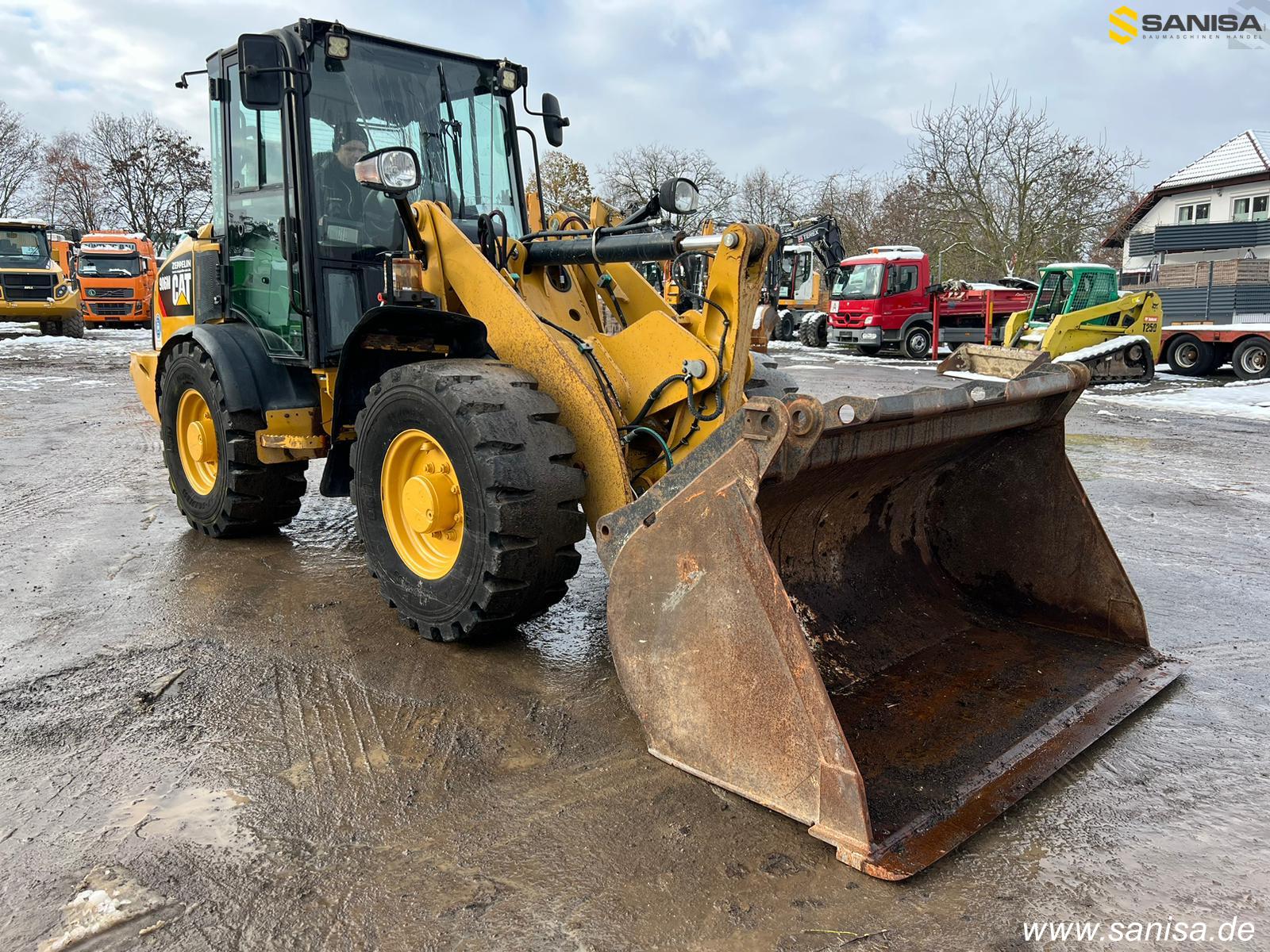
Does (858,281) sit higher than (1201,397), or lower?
higher

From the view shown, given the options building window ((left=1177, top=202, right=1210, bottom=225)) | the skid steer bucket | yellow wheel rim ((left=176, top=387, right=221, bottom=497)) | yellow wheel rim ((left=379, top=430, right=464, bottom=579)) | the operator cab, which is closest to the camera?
the skid steer bucket

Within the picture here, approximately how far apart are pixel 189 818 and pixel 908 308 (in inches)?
935

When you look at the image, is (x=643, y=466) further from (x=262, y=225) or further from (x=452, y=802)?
(x=262, y=225)

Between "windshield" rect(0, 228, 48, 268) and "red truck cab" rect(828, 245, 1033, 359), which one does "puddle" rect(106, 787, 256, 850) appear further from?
"windshield" rect(0, 228, 48, 268)

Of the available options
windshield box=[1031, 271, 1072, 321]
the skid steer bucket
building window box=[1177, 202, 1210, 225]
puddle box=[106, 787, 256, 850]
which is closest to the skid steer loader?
the skid steer bucket

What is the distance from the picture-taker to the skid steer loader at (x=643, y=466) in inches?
104

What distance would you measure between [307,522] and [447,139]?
2.60 m

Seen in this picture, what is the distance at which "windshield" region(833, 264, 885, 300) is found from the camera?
24125 mm

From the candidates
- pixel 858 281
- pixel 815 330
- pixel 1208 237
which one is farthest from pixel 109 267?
pixel 1208 237

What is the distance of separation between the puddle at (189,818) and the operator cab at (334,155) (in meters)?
2.57

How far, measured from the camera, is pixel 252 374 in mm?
5039

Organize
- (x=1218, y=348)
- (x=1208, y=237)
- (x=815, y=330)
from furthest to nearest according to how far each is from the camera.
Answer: (x=1208, y=237) < (x=815, y=330) < (x=1218, y=348)

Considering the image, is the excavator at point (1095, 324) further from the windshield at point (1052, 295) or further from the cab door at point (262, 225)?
the cab door at point (262, 225)

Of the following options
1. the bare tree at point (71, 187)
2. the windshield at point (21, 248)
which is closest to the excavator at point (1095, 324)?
the windshield at point (21, 248)
